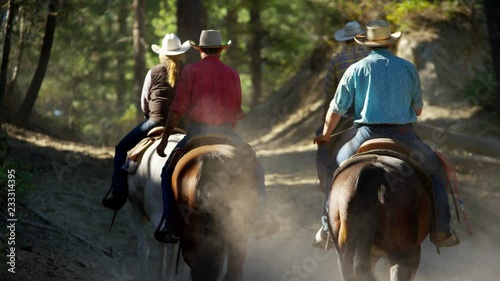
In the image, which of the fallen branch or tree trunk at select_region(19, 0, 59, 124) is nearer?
the fallen branch

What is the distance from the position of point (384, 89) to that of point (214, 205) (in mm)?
1943

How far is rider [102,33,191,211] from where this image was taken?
10547 millimetres

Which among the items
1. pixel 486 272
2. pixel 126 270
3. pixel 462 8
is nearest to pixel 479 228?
pixel 486 272

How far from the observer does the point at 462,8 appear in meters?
21.3

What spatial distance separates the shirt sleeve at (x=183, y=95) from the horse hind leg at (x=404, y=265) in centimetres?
287

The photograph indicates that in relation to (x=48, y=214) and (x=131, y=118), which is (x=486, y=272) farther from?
(x=131, y=118)

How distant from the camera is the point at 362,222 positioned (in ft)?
23.5

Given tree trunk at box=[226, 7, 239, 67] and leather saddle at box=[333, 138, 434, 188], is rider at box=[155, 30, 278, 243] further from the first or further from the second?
tree trunk at box=[226, 7, 239, 67]

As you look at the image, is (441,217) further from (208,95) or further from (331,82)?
(331,82)

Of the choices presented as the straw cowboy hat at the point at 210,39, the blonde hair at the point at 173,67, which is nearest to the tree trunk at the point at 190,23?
the blonde hair at the point at 173,67

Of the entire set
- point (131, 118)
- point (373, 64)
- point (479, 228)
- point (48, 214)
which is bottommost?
point (131, 118)

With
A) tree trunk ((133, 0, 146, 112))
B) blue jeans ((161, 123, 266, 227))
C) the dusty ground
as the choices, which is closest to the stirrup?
blue jeans ((161, 123, 266, 227))

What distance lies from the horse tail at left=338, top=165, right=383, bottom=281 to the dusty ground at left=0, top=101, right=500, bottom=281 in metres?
3.87

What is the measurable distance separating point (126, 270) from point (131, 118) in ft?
95.1
